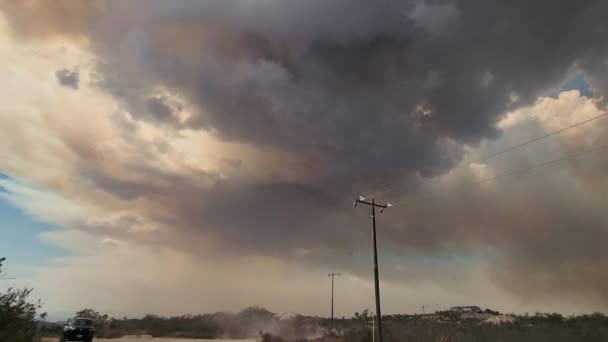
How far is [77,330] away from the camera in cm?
3325

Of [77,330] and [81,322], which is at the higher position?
[81,322]

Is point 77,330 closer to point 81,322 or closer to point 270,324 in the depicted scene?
point 81,322

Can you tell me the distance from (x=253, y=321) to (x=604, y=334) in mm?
57171

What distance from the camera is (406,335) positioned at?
3247 centimetres

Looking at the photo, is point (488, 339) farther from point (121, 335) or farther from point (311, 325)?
point (121, 335)

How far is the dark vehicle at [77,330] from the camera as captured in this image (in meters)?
33.0

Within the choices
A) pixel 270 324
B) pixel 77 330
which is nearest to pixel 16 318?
pixel 77 330

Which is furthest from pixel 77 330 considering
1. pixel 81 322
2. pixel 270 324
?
pixel 270 324

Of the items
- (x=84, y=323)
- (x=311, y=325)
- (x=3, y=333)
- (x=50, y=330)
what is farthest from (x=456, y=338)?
(x=50, y=330)

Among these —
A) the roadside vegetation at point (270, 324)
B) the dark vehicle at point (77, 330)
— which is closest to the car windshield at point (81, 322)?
the dark vehicle at point (77, 330)

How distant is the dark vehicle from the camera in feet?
108

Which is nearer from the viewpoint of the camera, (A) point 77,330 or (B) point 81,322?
(A) point 77,330

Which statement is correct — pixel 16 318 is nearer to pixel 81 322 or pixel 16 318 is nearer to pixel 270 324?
pixel 81 322

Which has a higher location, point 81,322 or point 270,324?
point 81,322
